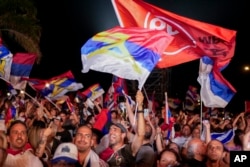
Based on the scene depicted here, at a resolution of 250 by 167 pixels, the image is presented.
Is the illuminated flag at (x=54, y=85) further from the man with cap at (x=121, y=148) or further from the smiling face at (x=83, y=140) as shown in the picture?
the smiling face at (x=83, y=140)

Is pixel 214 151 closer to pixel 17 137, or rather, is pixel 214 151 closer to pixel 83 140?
pixel 83 140

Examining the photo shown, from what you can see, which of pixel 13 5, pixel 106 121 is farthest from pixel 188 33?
pixel 13 5

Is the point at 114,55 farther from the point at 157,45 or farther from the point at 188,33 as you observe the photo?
the point at 188,33

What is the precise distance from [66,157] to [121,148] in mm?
1064

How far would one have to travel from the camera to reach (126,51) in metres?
7.90

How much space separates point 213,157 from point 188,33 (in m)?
2.71

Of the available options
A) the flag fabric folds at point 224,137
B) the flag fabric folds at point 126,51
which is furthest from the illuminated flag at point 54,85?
the flag fabric folds at point 224,137

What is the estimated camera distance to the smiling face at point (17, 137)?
5.61 meters

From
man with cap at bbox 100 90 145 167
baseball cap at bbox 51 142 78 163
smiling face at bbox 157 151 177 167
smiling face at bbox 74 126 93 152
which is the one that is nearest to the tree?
man with cap at bbox 100 90 145 167

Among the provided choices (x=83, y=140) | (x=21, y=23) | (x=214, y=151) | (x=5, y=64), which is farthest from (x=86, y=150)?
(x=21, y=23)

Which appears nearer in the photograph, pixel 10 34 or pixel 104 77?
pixel 10 34

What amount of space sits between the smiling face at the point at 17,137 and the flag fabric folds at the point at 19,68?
23.7ft

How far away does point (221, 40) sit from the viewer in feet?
27.3

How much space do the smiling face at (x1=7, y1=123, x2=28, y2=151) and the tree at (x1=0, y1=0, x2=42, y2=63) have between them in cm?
1424
